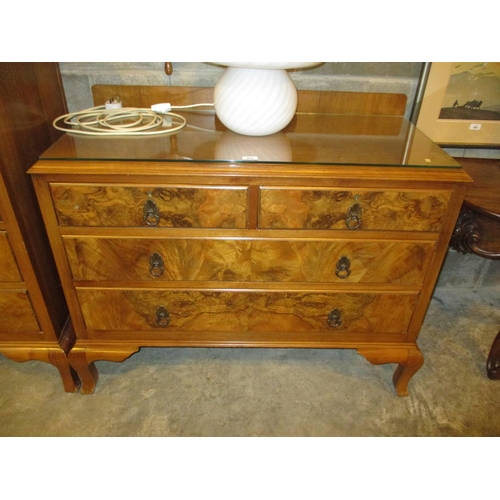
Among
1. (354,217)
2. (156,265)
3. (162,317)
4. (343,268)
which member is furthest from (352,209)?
(162,317)

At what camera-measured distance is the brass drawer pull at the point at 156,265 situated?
46.3 inches

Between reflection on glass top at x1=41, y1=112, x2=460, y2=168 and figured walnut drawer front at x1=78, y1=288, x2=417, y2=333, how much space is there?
436 mm

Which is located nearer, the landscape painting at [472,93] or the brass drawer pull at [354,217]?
the brass drawer pull at [354,217]

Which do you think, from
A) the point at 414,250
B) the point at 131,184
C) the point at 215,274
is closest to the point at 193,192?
the point at 131,184

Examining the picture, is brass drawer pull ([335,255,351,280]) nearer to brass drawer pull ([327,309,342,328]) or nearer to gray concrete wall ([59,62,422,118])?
brass drawer pull ([327,309,342,328])

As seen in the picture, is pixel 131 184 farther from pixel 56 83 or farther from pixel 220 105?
pixel 56 83

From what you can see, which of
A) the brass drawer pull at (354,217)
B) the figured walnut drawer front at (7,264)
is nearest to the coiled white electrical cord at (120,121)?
the figured walnut drawer front at (7,264)

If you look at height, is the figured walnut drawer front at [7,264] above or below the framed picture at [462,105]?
below

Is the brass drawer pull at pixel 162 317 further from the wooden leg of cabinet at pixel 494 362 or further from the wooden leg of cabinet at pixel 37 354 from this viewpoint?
the wooden leg of cabinet at pixel 494 362

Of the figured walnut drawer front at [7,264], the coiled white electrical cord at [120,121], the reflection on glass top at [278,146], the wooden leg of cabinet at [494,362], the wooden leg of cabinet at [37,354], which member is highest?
the coiled white electrical cord at [120,121]

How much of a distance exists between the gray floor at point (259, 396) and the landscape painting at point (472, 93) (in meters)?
0.98

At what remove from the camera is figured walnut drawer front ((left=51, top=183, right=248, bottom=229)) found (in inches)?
41.9

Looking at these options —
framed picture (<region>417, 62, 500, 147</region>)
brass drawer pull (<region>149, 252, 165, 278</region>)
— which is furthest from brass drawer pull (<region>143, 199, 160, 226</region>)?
framed picture (<region>417, 62, 500, 147</region>)
